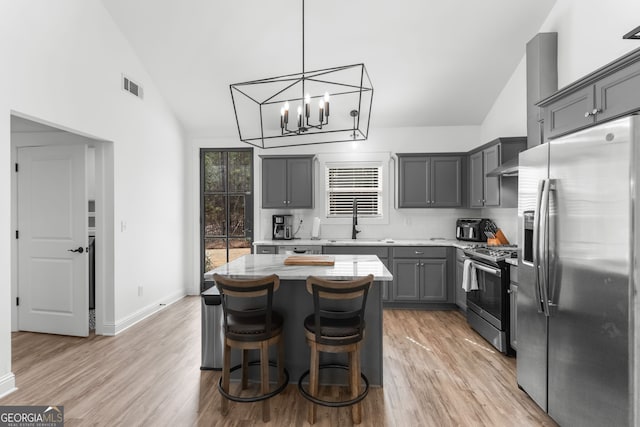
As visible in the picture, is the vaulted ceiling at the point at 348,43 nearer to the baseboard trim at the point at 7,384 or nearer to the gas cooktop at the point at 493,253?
the gas cooktop at the point at 493,253

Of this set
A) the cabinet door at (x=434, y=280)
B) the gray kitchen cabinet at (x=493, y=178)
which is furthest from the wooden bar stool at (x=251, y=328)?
the gray kitchen cabinet at (x=493, y=178)

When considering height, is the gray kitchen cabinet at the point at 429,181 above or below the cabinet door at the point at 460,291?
above

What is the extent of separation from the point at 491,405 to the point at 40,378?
11.9 ft

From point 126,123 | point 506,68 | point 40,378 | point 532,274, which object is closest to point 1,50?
point 126,123

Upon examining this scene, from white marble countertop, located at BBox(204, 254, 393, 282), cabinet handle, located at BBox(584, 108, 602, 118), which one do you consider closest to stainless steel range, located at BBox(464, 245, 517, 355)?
white marble countertop, located at BBox(204, 254, 393, 282)

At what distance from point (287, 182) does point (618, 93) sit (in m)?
4.08

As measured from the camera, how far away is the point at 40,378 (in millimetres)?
2861

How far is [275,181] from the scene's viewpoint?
17.7 ft

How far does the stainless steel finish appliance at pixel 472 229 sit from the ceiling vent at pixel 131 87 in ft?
16.1

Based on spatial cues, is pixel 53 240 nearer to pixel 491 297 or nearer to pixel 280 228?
pixel 280 228

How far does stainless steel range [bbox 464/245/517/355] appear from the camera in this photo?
3373 millimetres

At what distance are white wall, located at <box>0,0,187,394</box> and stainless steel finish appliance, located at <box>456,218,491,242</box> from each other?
4487 millimetres

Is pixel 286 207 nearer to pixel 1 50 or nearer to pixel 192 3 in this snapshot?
pixel 192 3

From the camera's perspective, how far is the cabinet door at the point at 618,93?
74.3 inches
